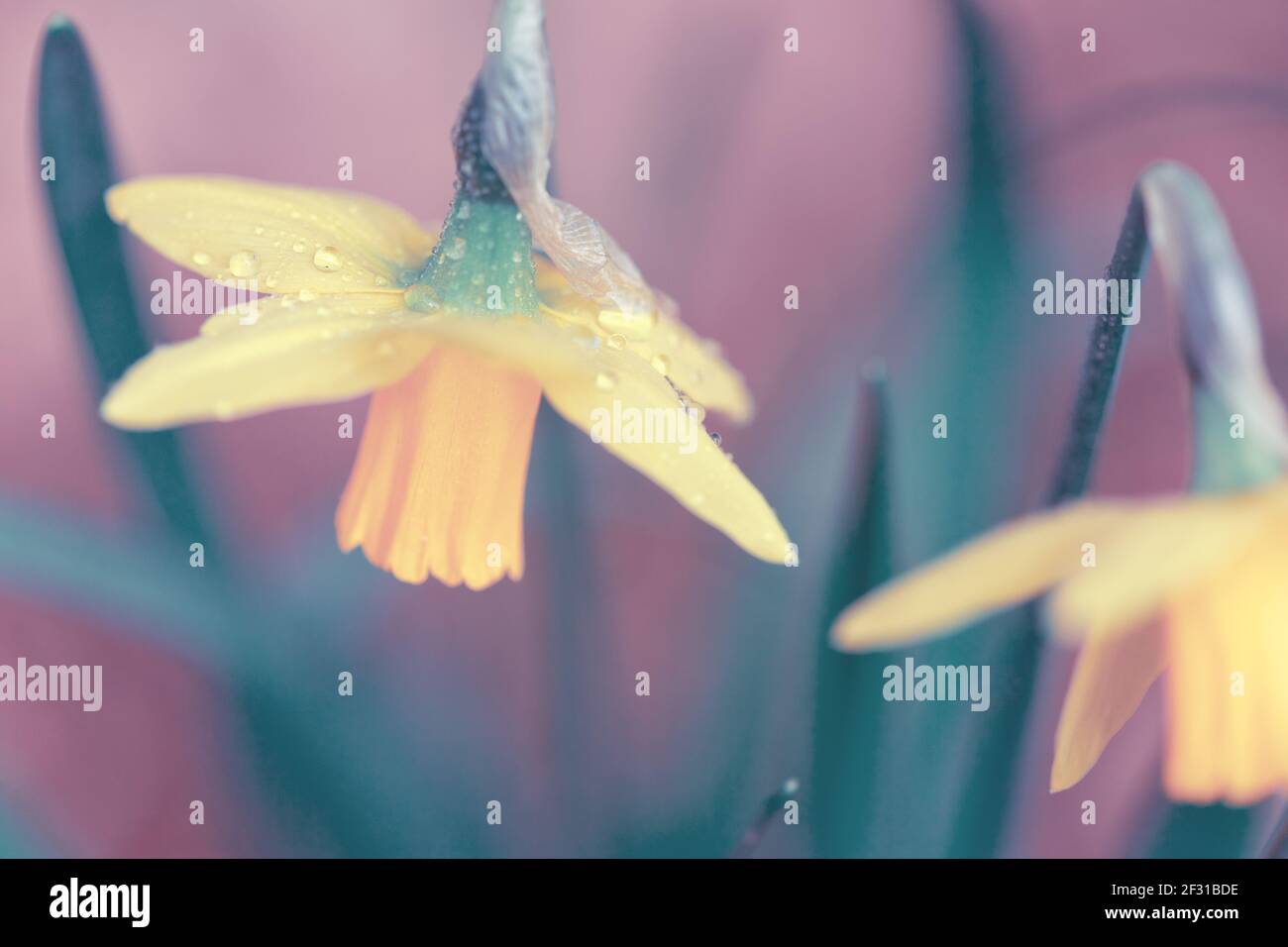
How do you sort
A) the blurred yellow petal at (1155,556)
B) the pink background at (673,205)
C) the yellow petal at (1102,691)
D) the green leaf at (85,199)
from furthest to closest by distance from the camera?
1. the pink background at (673,205)
2. the green leaf at (85,199)
3. the yellow petal at (1102,691)
4. the blurred yellow petal at (1155,556)

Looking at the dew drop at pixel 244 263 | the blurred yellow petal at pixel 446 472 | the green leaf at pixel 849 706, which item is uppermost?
the dew drop at pixel 244 263

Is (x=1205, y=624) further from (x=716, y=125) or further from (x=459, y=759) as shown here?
(x=716, y=125)

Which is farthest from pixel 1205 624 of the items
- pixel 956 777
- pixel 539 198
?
pixel 956 777

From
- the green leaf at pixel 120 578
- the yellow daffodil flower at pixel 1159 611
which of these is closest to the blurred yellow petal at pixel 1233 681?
the yellow daffodil flower at pixel 1159 611

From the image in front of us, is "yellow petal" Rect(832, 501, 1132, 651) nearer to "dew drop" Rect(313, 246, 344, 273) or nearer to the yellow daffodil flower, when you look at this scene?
the yellow daffodil flower

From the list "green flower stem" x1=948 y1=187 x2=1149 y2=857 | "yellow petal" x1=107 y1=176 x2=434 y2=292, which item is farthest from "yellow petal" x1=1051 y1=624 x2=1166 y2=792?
"yellow petal" x1=107 y1=176 x2=434 y2=292

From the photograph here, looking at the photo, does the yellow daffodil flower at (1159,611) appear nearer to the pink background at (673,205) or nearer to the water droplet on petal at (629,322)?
the water droplet on petal at (629,322)

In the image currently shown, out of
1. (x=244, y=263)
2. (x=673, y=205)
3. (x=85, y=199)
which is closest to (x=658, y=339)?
(x=244, y=263)

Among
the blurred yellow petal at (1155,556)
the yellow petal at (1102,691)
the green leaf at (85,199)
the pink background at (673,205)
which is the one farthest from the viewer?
the pink background at (673,205)
